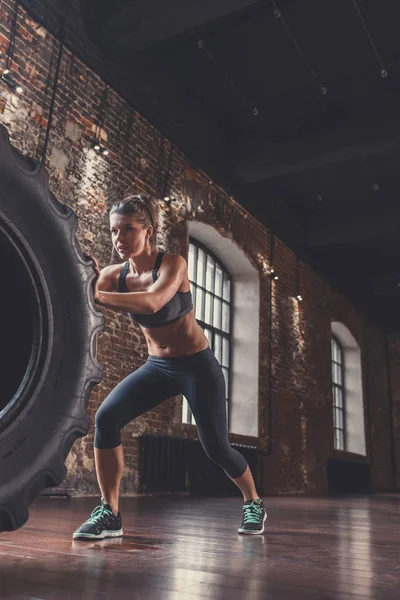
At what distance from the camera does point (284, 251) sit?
9.52 metres

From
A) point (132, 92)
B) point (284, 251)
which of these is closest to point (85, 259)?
point (132, 92)

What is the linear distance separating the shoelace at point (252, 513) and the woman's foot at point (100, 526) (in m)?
0.60

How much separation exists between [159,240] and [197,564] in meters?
4.92

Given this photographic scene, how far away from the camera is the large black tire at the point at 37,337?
1.06 m

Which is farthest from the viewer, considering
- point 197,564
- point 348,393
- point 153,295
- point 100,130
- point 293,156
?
point 348,393

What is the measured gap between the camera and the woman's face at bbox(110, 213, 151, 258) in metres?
1.93

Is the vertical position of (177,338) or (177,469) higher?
(177,338)

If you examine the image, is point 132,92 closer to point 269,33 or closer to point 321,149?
point 269,33

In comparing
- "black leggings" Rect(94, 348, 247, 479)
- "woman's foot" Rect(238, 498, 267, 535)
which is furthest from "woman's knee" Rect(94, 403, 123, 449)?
"woman's foot" Rect(238, 498, 267, 535)

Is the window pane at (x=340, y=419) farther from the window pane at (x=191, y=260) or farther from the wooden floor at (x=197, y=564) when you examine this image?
the wooden floor at (x=197, y=564)

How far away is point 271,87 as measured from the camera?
21.6 feet

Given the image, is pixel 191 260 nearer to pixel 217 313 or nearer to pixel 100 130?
pixel 217 313

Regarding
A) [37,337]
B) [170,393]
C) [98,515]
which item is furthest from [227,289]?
[37,337]

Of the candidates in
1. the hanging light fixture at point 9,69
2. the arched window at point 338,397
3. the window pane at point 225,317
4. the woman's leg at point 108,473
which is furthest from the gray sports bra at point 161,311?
the arched window at point 338,397
